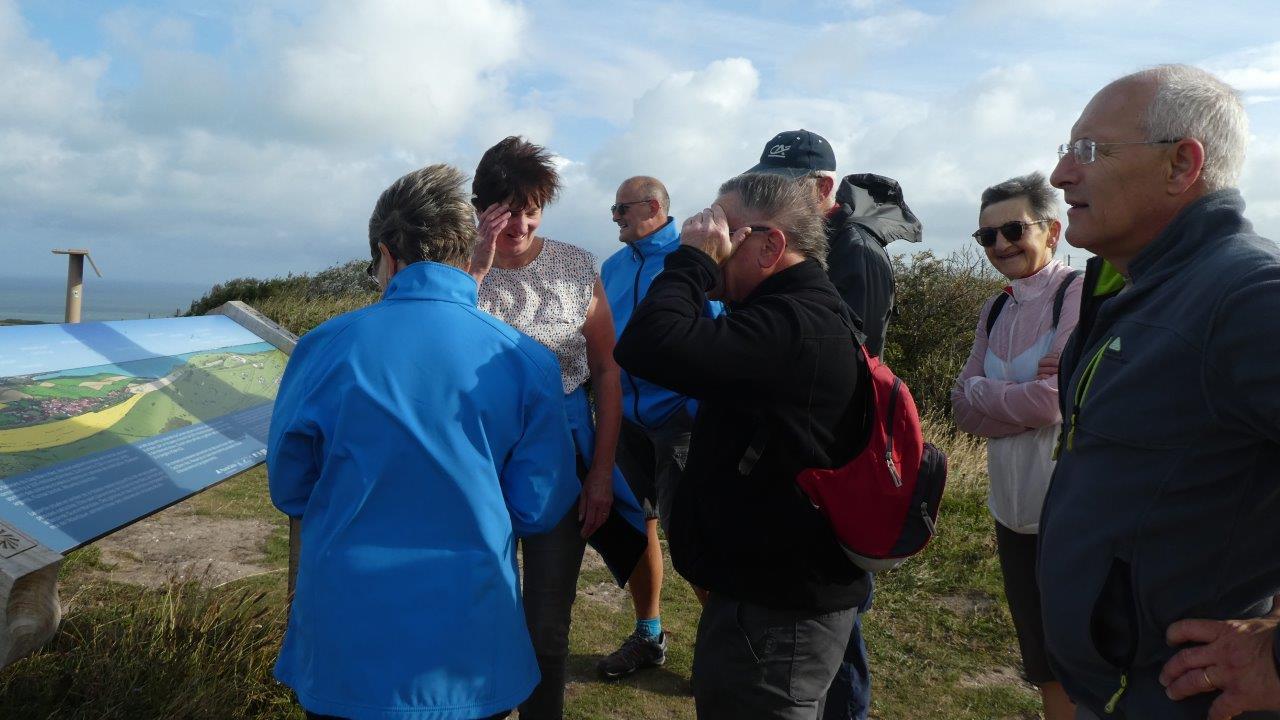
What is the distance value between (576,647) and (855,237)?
2.49m

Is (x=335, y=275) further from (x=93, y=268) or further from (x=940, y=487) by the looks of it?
(x=940, y=487)

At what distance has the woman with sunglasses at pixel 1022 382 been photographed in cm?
301

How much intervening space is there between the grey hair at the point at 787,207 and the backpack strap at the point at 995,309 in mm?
1533

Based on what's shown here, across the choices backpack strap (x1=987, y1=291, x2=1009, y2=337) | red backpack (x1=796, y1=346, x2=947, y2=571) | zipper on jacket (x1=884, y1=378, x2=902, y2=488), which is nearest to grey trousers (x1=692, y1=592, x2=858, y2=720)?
red backpack (x1=796, y1=346, x2=947, y2=571)

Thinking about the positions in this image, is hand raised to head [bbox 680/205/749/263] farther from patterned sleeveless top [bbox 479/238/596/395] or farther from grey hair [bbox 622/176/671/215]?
grey hair [bbox 622/176/671/215]

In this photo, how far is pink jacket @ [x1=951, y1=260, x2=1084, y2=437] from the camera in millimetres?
3026

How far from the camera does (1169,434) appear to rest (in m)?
1.46

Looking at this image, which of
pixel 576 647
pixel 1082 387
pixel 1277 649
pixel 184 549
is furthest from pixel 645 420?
pixel 184 549

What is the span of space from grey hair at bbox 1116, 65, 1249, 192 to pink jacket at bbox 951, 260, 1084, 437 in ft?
4.53

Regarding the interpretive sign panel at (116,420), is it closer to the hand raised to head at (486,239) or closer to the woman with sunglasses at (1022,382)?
the hand raised to head at (486,239)

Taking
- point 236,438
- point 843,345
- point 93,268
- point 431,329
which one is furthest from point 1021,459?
point 93,268

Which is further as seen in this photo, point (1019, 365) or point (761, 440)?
point (1019, 365)

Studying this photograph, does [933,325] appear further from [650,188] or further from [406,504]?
[406,504]

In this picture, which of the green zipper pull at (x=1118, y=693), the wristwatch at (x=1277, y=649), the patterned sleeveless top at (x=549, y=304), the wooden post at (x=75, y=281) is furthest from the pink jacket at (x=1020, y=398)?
the wooden post at (x=75, y=281)
